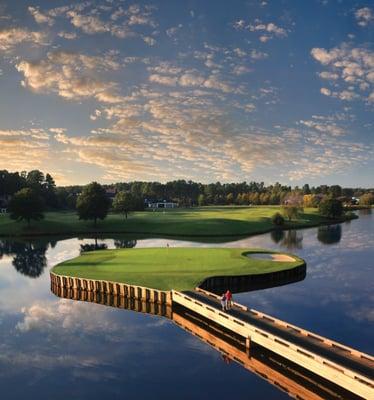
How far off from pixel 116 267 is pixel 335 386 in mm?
40204

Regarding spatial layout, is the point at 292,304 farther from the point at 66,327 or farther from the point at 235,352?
the point at 66,327

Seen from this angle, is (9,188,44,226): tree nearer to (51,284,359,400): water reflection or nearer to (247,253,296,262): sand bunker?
(247,253,296,262): sand bunker

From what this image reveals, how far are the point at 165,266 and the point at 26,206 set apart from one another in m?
80.5

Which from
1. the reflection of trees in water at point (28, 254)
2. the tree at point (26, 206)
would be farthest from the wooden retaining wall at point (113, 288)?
the tree at point (26, 206)

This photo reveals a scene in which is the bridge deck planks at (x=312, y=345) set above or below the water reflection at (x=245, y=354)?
above

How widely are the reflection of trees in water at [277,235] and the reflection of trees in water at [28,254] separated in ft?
184

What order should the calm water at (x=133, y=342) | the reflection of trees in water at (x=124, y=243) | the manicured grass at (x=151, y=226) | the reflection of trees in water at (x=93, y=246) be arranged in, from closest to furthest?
the calm water at (x=133, y=342)
the reflection of trees in water at (x=93, y=246)
the reflection of trees in water at (x=124, y=243)
the manicured grass at (x=151, y=226)

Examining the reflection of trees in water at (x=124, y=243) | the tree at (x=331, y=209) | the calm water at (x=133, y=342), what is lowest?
the calm water at (x=133, y=342)

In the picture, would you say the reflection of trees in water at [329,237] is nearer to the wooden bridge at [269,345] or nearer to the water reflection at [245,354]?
the wooden bridge at [269,345]

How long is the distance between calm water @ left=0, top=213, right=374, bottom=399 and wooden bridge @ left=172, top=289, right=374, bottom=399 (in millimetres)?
2813

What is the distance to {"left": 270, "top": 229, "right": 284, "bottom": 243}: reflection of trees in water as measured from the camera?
11024 cm

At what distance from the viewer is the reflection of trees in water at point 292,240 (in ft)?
318

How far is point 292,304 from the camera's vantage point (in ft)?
158

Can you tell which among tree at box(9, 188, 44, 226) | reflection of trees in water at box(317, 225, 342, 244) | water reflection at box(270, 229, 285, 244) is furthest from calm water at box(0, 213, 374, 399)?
tree at box(9, 188, 44, 226)
